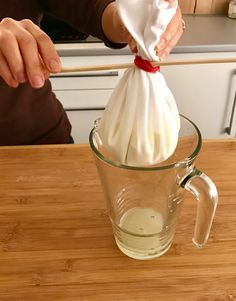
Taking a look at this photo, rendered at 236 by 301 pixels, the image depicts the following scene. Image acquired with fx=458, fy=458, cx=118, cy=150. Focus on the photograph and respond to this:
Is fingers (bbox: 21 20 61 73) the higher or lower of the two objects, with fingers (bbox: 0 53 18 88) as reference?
higher

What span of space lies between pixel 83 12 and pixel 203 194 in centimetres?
46

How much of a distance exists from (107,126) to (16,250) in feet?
0.62

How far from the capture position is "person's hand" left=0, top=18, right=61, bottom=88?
497mm

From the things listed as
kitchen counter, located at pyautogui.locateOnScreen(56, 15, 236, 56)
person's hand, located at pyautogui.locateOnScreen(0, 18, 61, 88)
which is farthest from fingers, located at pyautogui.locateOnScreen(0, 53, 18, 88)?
kitchen counter, located at pyautogui.locateOnScreen(56, 15, 236, 56)

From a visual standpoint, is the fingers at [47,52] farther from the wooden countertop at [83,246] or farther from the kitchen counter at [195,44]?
the kitchen counter at [195,44]

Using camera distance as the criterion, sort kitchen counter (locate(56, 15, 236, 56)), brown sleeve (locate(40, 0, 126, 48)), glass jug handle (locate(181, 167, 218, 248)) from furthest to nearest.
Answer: kitchen counter (locate(56, 15, 236, 56)) < brown sleeve (locate(40, 0, 126, 48)) < glass jug handle (locate(181, 167, 218, 248))

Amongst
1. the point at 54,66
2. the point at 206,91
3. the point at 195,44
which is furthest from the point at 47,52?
the point at 206,91

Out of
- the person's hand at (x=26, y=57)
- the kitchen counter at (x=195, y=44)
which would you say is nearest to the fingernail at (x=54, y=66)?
the person's hand at (x=26, y=57)

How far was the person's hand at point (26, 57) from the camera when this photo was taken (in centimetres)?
50

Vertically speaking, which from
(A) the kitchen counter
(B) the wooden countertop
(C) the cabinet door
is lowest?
(C) the cabinet door

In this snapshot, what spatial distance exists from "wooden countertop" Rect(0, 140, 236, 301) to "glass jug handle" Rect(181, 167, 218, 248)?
0.20 ft

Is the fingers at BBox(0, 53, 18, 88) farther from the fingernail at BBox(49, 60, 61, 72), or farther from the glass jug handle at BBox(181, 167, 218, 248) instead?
the glass jug handle at BBox(181, 167, 218, 248)

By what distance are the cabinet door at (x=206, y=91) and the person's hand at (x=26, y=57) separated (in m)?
0.79

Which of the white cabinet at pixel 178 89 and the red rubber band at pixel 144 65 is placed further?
the white cabinet at pixel 178 89
